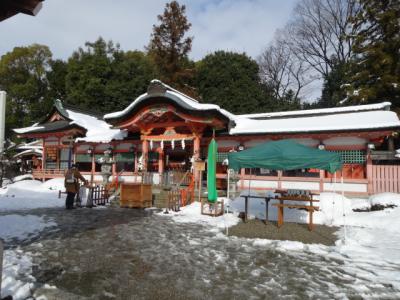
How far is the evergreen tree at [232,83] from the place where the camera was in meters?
34.7

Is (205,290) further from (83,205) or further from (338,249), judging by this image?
(83,205)

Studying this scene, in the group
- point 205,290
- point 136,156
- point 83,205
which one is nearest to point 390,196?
point 205,290

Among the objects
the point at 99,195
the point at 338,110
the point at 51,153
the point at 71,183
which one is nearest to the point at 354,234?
the point at 71,183

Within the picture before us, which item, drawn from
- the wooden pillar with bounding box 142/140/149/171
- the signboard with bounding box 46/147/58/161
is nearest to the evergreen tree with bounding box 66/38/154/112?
the signboard with bounding box 46/147/58/161

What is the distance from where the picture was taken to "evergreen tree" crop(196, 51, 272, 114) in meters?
34.7

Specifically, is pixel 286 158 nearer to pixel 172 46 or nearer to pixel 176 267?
pixel 176 267

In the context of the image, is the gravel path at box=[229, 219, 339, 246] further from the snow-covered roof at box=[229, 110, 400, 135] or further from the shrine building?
the snow-covered roof at box=[229, 110, 400, 135]

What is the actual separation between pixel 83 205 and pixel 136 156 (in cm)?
642

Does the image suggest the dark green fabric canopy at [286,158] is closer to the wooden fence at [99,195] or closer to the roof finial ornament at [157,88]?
the wooden fence at [99,195]

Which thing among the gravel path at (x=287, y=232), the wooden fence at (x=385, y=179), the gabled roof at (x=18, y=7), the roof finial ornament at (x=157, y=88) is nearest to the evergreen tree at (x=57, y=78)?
the roof finial ornament at (x=157, y=88)

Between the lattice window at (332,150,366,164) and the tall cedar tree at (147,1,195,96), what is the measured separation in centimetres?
2396

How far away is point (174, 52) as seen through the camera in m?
36.8

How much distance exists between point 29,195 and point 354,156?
17.9 meters

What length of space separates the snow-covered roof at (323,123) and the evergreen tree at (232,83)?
49.6ft
